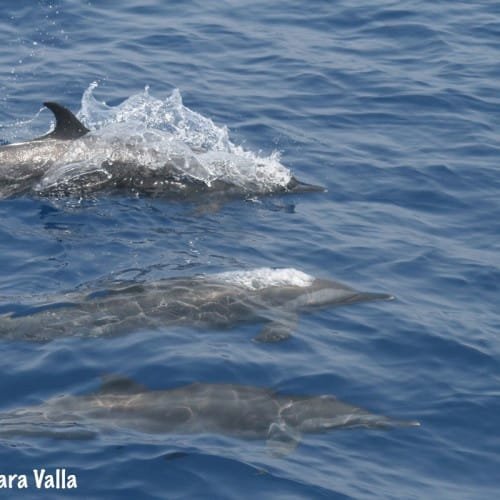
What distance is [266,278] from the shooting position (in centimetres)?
1455

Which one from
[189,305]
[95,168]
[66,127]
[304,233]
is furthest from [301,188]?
[189,305]

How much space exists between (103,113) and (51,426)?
9206 millimetres

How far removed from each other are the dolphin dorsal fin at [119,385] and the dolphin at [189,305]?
1.07 m

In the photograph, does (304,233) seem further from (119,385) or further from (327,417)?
(119,385)

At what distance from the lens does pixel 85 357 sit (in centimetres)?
1270

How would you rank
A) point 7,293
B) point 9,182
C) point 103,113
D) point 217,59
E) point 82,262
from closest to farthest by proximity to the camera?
point 7,293
point 82,262
point 9,182
point 103,113
point 217,59

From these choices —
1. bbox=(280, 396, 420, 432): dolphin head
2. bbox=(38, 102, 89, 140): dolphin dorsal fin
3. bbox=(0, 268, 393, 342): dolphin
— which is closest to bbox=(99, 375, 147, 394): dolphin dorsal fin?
bbox=(0, 268, 393, 342): dolphin

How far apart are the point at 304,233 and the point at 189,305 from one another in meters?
3.02

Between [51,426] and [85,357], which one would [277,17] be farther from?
[51,426]

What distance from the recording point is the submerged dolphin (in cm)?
1133

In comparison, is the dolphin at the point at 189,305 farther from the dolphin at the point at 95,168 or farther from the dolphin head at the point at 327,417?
the dolphin at the point at 95,168

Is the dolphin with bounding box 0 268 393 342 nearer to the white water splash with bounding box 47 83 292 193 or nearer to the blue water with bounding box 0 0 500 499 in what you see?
the blue water with bounding box 0 0 500 499

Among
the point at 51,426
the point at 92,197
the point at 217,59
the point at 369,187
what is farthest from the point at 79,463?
the point at 217,59

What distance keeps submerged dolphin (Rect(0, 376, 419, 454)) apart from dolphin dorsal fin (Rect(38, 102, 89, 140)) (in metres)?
5.63
